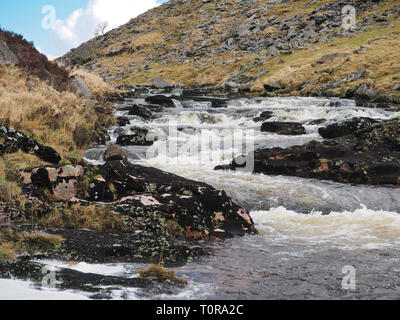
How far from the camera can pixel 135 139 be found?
1719cm

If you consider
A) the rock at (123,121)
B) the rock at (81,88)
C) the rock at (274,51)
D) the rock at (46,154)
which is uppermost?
the rock at (274,51)

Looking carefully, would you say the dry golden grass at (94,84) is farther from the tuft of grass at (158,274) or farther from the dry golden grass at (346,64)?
the dry golden grass at (346,64)

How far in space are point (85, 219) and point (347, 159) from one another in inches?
336

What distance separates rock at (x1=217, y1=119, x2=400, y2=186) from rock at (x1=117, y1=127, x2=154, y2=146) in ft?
18.1

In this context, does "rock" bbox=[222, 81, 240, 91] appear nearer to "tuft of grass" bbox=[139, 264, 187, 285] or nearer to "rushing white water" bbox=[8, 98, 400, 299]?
"rushing white water" bbox=[8, 98, 400, 299]

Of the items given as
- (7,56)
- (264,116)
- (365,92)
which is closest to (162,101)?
(264,116)

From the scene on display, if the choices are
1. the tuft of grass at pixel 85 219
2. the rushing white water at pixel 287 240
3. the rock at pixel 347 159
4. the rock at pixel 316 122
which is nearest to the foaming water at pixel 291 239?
the rushing white water at pixel 287 240

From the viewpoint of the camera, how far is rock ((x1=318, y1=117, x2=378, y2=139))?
16.0m

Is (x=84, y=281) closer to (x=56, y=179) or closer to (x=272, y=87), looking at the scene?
(x=56, y=179)

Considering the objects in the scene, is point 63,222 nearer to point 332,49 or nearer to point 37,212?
point 37,212

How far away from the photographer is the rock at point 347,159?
11234 mm

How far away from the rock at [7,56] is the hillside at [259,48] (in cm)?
647

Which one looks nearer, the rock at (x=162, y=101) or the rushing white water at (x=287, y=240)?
the rushing white water at (x=287, y=240)
